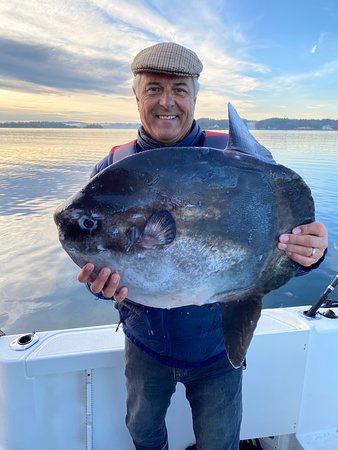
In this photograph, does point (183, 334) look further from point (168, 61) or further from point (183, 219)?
point (168, 61)

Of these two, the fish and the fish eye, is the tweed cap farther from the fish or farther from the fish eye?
the fish eye

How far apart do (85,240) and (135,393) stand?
4.15 feet

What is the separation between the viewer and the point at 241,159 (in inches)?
66.7

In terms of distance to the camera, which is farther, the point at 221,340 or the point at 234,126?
the point at 221,340

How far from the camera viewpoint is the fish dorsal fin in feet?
5.99

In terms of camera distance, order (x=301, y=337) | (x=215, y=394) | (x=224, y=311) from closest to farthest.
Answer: (x=224, y=311), (x=215, y=394), (x=301, y=337)

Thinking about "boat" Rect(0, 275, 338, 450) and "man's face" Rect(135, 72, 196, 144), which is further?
"boat" Rect(0, 275, 338, 450)

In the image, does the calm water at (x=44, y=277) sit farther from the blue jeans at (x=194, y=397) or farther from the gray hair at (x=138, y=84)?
the gray hair at (x=138, y=84)

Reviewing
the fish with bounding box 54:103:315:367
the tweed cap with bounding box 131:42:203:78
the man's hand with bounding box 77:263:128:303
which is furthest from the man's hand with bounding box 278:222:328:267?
the tweed cap with bounding box 131:42:203:78

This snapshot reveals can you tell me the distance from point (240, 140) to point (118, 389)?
2083 mm

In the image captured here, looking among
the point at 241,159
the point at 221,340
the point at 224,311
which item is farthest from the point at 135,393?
the point at 241,159

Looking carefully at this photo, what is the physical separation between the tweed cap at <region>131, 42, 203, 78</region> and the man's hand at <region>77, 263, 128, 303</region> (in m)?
1.16

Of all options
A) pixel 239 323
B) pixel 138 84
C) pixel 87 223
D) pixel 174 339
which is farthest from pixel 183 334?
pixel 138 84

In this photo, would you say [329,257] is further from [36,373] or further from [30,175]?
[30,175]
